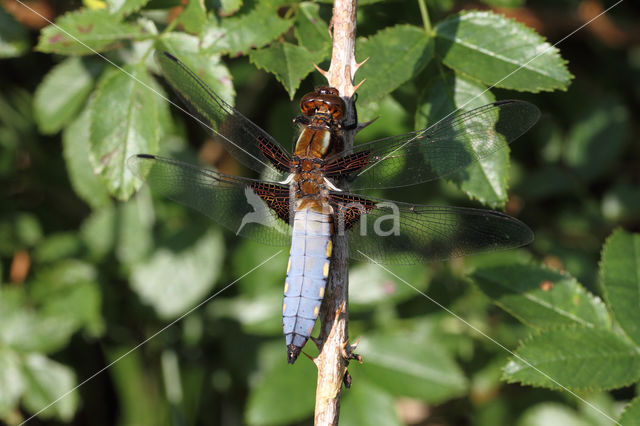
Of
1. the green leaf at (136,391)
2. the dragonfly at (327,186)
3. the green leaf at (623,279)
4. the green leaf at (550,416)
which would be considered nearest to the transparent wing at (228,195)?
the dragonfly at (327,186)

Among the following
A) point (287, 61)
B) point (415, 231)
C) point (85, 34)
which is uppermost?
point (85, 34)

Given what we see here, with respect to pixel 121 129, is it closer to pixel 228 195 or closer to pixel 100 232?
pixel 228 195

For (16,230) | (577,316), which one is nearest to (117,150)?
(16,230)

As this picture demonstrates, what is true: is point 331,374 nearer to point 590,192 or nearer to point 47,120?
point 47,120

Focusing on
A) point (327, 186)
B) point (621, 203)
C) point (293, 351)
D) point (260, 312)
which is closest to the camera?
point (293, 351)

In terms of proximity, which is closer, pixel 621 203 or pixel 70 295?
pixel 70 295

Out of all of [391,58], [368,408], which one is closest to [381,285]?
[368,408]

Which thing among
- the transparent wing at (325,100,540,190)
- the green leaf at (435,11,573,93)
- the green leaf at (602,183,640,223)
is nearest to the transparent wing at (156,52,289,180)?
the transparent wing at (325,100,540,190)
